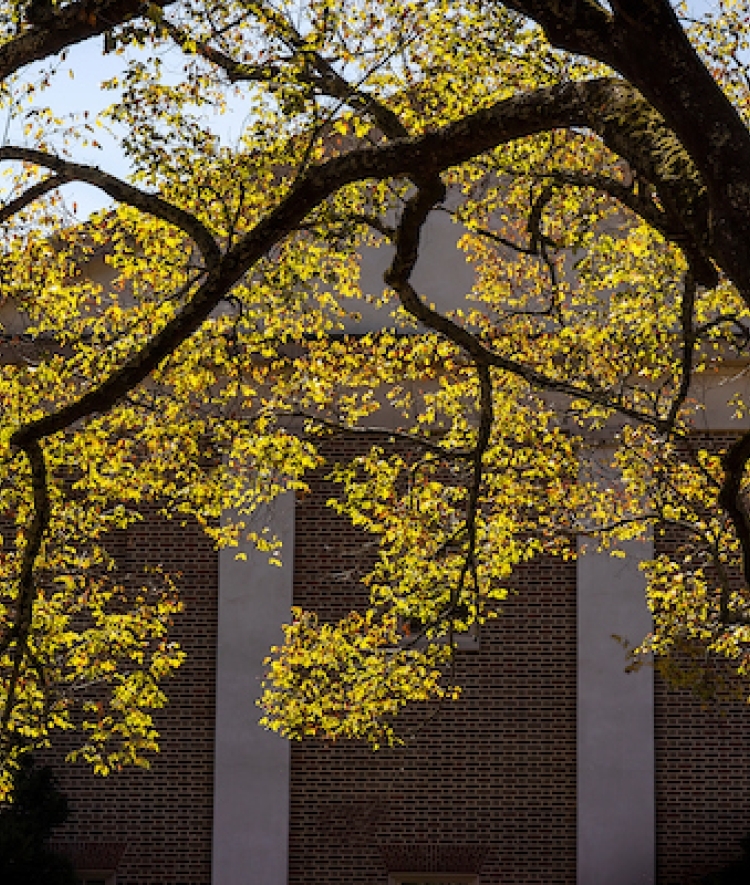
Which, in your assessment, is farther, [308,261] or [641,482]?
[641,482]

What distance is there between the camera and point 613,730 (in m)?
19.2

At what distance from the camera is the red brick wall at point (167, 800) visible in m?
19.3

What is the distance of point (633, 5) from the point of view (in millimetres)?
7328

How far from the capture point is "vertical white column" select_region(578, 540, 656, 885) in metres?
19.0

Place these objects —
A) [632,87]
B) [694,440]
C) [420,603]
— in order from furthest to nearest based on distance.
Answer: [694,440]
[420,603]
[632,87]

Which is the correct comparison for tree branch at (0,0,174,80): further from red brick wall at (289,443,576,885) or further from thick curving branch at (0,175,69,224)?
red brick wall at (289,443,576,885)

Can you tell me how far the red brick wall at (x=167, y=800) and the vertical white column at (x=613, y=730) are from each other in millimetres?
4412

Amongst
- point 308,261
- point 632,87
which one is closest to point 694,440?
point 308,261

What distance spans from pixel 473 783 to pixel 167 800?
360 cm

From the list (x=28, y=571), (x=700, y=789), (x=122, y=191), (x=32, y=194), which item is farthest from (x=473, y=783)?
(x=122, y=191)

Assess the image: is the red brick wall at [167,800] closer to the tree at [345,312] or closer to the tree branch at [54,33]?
the tree at [345,312]

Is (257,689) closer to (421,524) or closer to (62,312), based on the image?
(421,524)

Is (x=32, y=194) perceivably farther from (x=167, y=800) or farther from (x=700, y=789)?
(x=700, y=789)

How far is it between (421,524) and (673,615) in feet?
7.86
